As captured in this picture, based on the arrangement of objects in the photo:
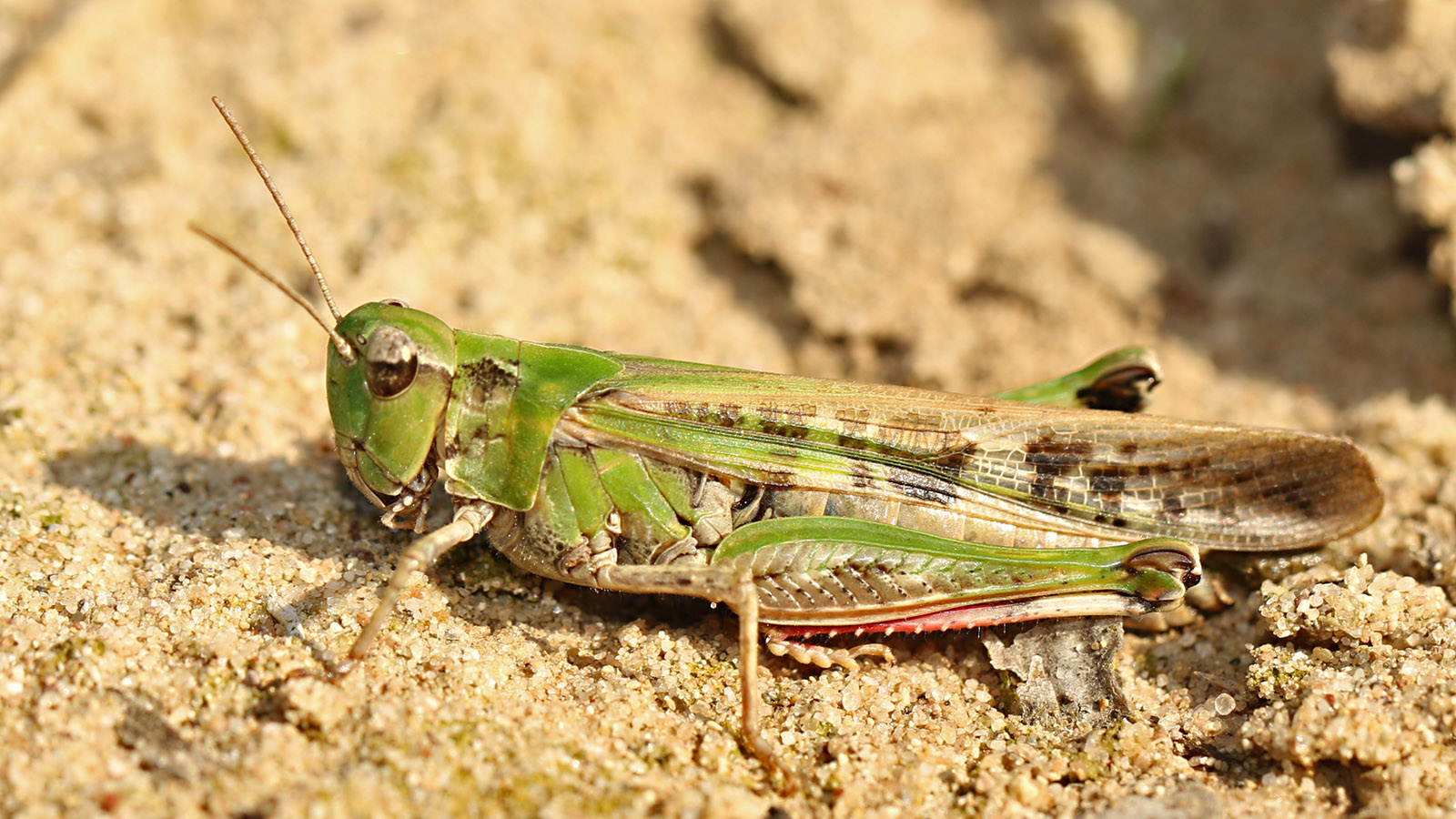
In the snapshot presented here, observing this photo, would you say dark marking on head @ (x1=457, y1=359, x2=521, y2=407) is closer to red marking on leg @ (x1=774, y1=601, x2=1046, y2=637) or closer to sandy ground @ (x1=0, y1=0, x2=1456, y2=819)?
sandy ground @ (x1=0, y1=0, x2=1456, y2=819)

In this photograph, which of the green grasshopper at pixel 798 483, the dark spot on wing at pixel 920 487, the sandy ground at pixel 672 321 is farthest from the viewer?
the dark spot on wing at pixel 920 487

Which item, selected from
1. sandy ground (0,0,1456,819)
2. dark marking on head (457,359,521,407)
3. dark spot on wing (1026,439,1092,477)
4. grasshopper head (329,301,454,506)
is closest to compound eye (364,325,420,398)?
grasshopper head (329,301,454,506)

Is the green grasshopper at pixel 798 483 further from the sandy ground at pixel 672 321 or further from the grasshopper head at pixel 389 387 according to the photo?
the sandy ground at pixel 672 321

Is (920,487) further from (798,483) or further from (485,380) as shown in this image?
(485,380)

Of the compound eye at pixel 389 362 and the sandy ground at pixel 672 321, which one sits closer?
the sandy ground at pixel 672 321

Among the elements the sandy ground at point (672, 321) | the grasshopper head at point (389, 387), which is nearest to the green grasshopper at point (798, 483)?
the grasshopper head at point (389, 387)

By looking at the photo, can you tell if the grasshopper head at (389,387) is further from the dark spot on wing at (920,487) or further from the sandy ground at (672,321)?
the dark spot on wing at (920,487)

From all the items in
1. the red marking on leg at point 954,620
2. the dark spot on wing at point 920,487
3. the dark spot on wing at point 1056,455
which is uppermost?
the dark spot on wing at point 1056,455

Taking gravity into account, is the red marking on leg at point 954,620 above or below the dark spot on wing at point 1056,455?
below

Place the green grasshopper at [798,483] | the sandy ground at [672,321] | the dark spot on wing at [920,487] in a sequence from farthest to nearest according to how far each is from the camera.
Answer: the dark spot on wing at [920,487] < the green grasshopper at [798,483] < the sandy ground at [672,321]
